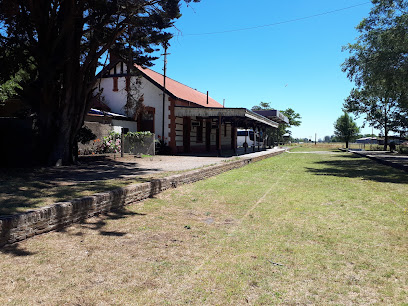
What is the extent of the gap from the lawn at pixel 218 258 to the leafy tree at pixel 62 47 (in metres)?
6.50

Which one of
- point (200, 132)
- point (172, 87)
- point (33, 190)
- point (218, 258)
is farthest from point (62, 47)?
point (200, 132)

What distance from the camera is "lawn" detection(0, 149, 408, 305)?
2.71 m

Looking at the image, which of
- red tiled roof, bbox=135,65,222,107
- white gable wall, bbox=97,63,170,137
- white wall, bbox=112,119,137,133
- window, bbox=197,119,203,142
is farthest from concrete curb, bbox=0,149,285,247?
window, bbox=197,119,203,142

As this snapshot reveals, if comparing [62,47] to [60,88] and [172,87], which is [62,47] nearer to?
[60,88]

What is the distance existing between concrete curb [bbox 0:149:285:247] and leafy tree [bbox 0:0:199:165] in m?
5.45

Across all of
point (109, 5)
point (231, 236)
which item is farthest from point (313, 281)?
point (109, 5)

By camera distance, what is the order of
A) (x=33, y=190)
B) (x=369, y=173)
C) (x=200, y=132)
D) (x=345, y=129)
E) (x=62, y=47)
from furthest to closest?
(x=345, y=129) → (x=200, y=132) → (x=369, y=173) → (x=62, y=47) → (x=33, y=190)

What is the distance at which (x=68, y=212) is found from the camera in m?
4.55

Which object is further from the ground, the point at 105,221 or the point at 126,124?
the point at 126,124

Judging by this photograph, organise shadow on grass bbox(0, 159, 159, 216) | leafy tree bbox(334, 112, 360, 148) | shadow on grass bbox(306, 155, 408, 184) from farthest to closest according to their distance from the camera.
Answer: leafy tree bbox(334, 112, 360, 148), shadow on grass bbox(306, 155, 408, 184), shadow on grass bbox(0, 159, 159, 216)

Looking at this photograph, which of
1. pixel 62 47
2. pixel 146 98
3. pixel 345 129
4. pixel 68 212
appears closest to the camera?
pixel 68 212

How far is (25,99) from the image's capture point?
10492 mm

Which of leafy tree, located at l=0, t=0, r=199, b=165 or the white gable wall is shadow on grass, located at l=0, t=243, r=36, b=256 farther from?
the white gable wall

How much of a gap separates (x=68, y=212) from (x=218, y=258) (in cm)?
251
